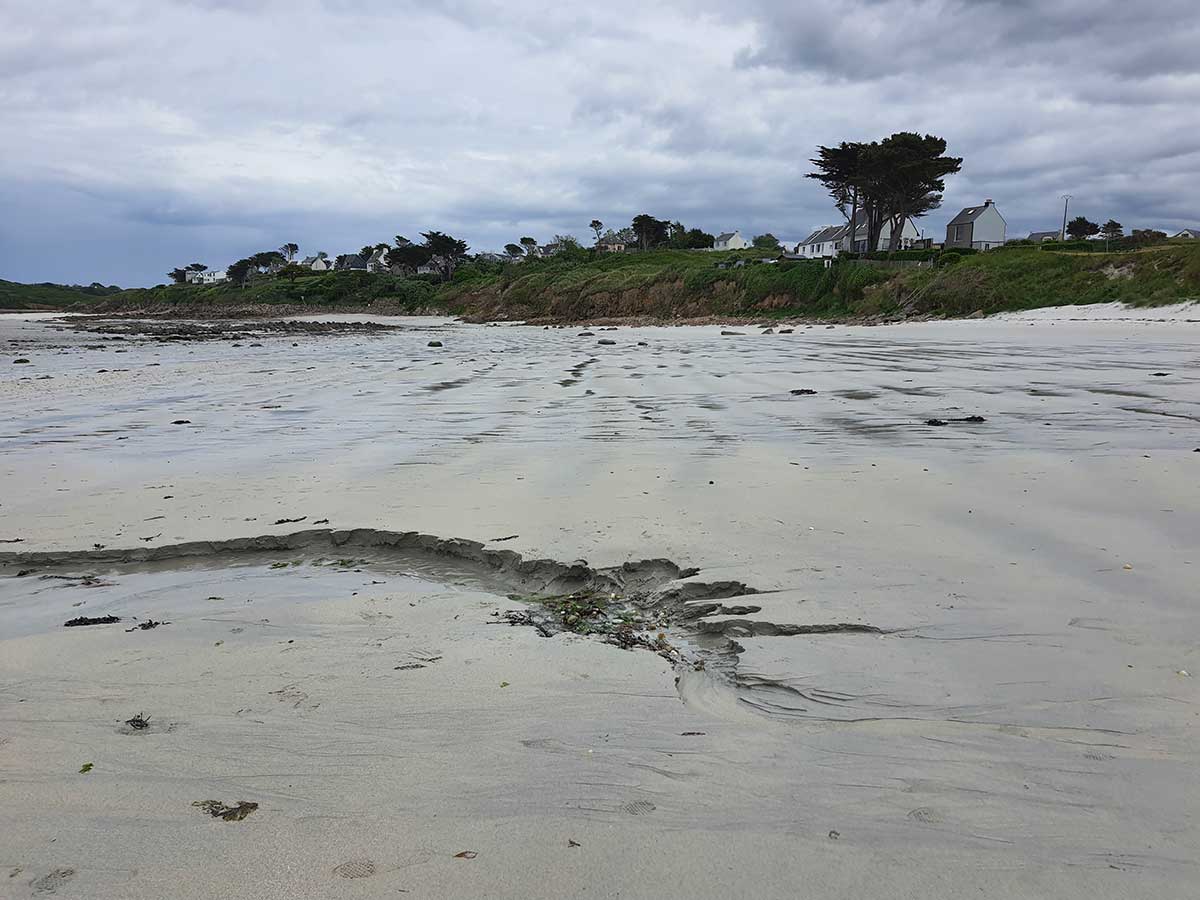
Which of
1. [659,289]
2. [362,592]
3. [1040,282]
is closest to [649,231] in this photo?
[659,289]

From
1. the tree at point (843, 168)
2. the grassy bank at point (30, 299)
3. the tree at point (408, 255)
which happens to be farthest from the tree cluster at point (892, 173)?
the grassy bank at point (30, 299)

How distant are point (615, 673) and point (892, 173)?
152 feet

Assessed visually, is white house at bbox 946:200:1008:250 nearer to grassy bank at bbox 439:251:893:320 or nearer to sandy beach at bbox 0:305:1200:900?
grassy bank at bbox 439:251:893:320

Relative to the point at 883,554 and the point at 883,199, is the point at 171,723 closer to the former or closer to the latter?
the point at 883,554

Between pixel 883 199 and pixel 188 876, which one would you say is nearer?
pixel 188 876

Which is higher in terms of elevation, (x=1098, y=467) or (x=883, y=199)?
(x=883, y=199)

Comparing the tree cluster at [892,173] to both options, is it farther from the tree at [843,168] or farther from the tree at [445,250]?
the tree at [445,250]

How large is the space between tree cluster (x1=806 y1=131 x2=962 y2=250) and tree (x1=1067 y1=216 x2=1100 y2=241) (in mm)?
35508

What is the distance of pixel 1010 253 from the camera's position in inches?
1351

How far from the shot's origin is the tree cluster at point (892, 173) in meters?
41.9

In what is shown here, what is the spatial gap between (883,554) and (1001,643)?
0.89 m

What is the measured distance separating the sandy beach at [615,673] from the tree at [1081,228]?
79.4m

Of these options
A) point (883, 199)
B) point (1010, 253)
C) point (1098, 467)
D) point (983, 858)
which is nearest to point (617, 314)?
point (883, 199)

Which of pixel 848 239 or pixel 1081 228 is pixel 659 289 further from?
pixel 1081 228
